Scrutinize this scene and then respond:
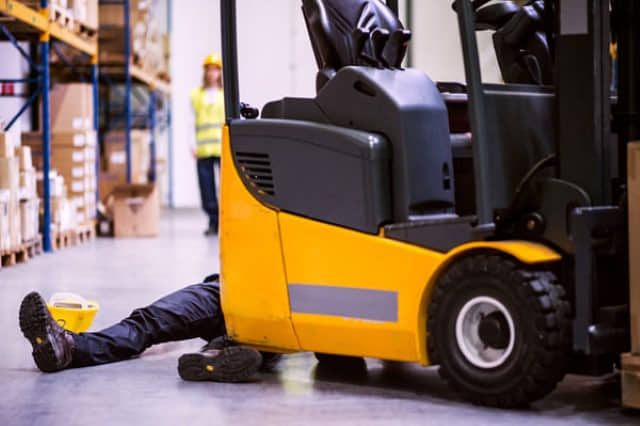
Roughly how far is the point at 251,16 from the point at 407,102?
1797 cm

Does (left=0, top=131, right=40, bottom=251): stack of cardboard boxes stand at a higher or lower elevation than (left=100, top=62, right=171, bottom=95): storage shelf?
lower

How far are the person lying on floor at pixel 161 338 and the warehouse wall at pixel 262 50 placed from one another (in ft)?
28.6

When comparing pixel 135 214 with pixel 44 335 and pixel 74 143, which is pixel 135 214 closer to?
pixel 74 143

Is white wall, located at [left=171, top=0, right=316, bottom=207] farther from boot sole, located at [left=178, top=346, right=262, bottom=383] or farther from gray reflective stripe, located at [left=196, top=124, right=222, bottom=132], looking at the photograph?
boot sole, located at [left=178, top=346, right=262, bottom=383]

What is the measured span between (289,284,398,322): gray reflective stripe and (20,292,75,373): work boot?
1.01 m

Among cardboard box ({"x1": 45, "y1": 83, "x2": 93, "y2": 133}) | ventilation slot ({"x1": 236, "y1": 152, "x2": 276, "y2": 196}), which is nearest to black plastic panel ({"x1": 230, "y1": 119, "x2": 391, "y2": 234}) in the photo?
ventilation slot ({"x1": 236, "y1": 152, "x2": 276, "y2": 196})

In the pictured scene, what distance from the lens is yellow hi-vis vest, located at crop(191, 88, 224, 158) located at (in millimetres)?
13094

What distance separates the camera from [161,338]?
4.57 metres

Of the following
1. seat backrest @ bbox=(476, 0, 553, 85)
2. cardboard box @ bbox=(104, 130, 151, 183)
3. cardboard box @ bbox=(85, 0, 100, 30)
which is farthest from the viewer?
cardboard box @ bbox=(104, 130, 151, 183)

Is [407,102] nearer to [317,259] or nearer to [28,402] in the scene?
[317,259]

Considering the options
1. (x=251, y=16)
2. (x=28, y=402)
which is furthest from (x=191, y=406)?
(x=251, y=16)

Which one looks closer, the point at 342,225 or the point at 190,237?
the point at 342,225

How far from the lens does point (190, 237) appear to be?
12742 millimetres

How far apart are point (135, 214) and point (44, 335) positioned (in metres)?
8.70
